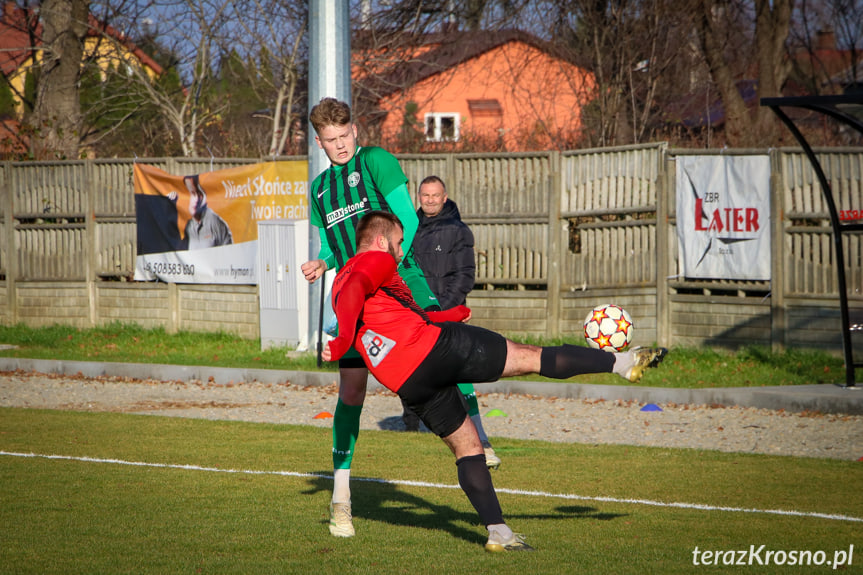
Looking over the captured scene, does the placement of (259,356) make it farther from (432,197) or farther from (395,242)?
(395,242)

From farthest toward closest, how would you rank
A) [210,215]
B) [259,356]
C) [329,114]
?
[210,215]
[259,356]
[329,114]

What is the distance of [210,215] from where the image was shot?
16.3 metres

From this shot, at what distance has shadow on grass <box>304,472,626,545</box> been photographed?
5566 mm

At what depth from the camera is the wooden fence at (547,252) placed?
40.3 feet

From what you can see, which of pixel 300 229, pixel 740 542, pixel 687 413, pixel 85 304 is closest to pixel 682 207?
pixel 687 413

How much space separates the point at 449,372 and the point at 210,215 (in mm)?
12108

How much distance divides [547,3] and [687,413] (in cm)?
1210

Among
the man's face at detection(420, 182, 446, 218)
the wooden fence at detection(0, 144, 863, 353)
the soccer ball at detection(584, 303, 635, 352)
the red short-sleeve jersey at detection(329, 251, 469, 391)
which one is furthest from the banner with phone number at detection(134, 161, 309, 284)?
the red short-sleeve jersey at detection(329, 251, 469, 391)

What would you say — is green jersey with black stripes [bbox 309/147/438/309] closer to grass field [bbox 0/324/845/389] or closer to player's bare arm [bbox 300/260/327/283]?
player's bare arm [bbox 300/260/327/283]

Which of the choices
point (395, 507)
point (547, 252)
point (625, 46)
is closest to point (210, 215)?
point (547, 252)

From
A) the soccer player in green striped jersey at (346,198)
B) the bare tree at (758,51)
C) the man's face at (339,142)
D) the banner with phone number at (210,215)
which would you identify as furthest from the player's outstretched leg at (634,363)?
the bare tree at (758,51)

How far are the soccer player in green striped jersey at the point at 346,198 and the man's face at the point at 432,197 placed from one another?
193 centimetres

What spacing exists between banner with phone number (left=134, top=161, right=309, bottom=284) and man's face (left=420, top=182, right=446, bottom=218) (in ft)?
24.1

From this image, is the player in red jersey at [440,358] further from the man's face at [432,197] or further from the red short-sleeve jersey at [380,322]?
the man's face at [432,197]
